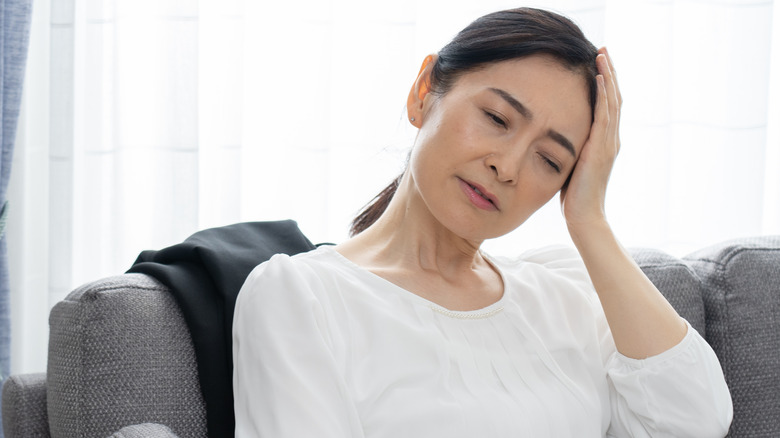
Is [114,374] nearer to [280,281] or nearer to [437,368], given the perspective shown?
[280,281]

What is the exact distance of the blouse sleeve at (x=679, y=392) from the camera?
4.13ft

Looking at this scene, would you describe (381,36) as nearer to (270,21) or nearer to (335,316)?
(270,21)

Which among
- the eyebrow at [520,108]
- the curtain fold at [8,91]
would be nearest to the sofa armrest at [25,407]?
the eyebrow at [520,108]

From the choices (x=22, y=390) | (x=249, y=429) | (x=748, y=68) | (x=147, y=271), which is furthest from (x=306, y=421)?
(x=748, y=68)

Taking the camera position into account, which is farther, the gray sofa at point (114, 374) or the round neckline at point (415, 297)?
the round neckline at point (415, 297)

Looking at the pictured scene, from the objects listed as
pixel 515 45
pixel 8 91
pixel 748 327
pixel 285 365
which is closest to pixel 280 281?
pixel 285 365

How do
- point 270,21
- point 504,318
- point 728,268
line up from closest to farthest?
point 504,318, point 728,268, point 270,21

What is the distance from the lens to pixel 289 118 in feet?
7.51

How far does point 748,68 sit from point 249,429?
6.24ft

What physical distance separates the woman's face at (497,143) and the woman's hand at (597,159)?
0.15ft

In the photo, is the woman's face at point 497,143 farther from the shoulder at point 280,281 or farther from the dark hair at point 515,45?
the shoulder at point 280,281

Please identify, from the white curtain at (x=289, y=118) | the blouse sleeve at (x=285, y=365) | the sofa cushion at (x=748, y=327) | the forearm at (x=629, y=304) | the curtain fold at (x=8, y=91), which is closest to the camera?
the blouse sleeve at (x=285, y=365)

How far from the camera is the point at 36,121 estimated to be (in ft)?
7.65

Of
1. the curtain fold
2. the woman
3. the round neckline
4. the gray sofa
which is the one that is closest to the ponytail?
the woman
